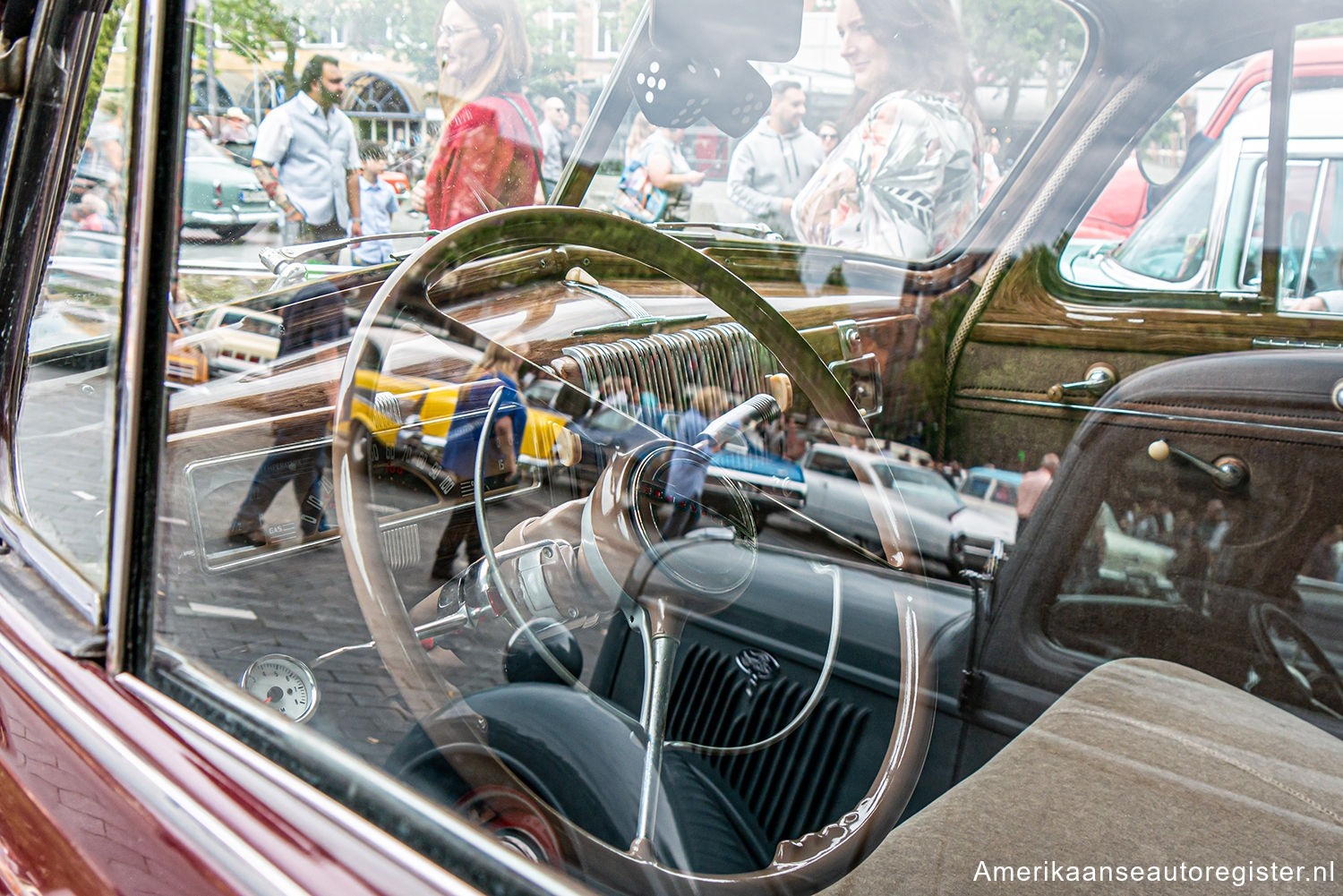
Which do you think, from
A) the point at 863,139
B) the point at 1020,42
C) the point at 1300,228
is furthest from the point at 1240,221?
the point at 863,139

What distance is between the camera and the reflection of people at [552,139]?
1.04 meters

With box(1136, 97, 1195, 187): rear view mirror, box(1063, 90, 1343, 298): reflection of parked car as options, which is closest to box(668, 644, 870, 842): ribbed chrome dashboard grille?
box(1063, 90, 1343, 298): reflection of parked car

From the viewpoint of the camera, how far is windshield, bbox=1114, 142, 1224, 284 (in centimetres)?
239

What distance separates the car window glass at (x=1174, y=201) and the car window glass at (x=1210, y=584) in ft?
3.01

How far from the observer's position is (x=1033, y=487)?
5.75ft

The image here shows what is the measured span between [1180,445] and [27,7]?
180cm

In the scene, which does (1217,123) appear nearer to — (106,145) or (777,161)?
(777,161)

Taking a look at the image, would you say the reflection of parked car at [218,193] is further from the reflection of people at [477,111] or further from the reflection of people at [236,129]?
the reflection of people at [477,111]

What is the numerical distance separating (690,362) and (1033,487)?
0.86m

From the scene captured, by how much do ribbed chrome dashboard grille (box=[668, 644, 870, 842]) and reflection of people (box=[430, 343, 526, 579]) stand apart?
23 cm

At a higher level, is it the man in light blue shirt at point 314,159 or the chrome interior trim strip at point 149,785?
the man in light blue shirt at point 314,159

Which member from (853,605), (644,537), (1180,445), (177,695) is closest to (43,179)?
(177,695)

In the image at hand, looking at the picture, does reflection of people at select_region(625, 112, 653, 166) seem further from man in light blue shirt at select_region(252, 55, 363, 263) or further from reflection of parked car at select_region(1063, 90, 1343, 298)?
reflection of parked car at select_region(1063, 90, 1343, 298)

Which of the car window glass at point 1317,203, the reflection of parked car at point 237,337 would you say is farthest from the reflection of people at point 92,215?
the car window glass at point 1317,203
